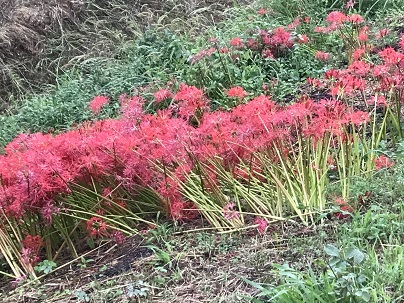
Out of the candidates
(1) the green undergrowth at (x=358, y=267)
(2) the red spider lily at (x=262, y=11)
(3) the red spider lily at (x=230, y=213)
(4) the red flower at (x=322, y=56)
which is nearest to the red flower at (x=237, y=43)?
(4) the red flower at (x=322, y=56)

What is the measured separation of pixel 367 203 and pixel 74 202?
1.46 m

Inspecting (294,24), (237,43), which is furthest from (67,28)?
(294,24)

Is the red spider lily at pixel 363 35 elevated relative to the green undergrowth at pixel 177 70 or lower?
elevated

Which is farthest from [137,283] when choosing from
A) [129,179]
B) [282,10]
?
[282,10]

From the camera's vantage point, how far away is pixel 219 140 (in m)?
2.60

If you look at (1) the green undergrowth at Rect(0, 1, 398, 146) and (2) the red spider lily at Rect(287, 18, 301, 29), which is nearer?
(1) the green undergrowth at Rect(0, 1, 398, 146)

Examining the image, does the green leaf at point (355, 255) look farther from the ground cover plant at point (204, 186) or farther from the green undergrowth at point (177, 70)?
the green undergrowth at point (177, 70)

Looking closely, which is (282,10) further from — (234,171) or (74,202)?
(74,202)

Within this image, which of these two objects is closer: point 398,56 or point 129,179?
point 129,179

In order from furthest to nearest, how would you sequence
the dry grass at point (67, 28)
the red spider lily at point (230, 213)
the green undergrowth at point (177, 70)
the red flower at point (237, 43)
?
the dry grass at point (67, 28) < the red flower at point (237, 43) < the green undergrowth at point (177, 70) < the red spider lily at point (230, 213)

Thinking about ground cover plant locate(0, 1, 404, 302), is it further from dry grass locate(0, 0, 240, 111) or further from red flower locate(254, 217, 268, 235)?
dry grass locate(0, 0, 240, 111)

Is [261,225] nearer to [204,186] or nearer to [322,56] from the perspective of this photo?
[204,186]

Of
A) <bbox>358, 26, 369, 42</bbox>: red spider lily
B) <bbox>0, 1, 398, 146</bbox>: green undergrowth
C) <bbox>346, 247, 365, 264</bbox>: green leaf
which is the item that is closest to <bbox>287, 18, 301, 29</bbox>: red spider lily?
<bbox>0, 1, 398, 146</bbox>: green undergrowth

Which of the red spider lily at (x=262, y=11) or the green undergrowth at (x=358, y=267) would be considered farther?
the red spider lily at (x=262, y=11)
